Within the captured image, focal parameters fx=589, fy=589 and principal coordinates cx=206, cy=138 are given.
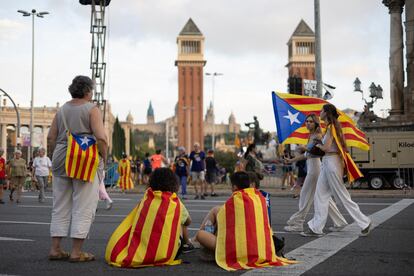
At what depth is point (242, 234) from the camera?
6020mm

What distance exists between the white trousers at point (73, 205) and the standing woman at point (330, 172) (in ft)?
11.5

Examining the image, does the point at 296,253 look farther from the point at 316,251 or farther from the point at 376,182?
the point at 376,182

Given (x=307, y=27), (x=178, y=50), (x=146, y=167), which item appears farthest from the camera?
(x=307, y=27)

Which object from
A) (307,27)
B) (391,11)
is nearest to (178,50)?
(307,27)

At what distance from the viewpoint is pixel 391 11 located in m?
32.4

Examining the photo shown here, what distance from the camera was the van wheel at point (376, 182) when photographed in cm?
2503

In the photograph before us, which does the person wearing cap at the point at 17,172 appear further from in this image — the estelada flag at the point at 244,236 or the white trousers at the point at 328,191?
the estelada flag at the point at 244,236

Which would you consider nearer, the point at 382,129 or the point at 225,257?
the point at 225,257

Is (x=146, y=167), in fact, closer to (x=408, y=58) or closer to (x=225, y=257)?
(x=408, y=58)

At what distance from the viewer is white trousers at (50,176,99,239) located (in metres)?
6.14

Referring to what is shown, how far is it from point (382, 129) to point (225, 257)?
25.9 m

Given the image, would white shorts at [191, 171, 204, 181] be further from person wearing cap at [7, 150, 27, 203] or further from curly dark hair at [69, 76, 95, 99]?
curly dark hair at [69, 76, 95, 99]

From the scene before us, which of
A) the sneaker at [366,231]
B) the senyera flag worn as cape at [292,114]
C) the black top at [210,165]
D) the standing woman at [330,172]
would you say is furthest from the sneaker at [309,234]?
the black top at [210,165]

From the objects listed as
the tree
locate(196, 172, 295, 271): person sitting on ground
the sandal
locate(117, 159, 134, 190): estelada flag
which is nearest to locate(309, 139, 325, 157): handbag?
locate(196, 172, 295, 271): person sitting on ground
